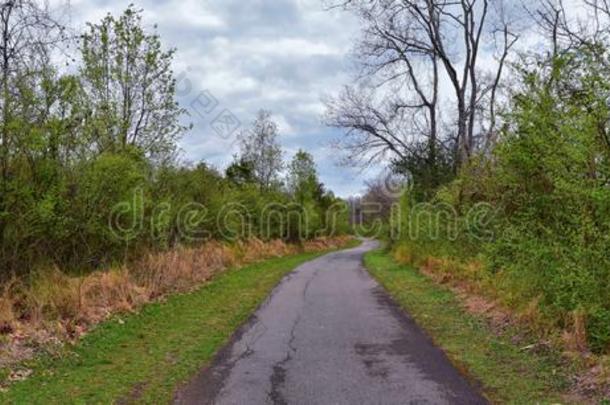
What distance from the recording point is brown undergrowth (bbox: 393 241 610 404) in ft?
22.2

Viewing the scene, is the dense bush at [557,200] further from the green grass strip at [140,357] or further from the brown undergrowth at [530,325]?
the green grass strip at [140,357]

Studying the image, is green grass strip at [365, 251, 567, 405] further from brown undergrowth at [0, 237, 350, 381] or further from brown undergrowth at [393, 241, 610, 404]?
brown undergrowth at [0, 237, 350, 381]

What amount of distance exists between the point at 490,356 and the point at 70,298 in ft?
23.2

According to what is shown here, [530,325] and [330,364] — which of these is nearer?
[330,364]

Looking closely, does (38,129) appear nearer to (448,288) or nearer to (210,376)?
(210,376)

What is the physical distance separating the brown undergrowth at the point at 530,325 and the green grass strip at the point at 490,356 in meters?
0.17

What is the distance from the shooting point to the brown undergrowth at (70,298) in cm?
870

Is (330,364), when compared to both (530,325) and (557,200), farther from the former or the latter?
(557,200)

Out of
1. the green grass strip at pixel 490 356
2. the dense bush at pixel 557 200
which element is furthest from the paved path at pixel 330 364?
the dense bush at pixel 557 200

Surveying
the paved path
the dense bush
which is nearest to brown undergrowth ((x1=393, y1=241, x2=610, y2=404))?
the dense bush

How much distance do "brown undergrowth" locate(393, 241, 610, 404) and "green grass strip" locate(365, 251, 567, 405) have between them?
165 mm

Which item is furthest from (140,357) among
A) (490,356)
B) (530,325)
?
(530,325)

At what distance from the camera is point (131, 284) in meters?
13.9

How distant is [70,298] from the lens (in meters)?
10.9
